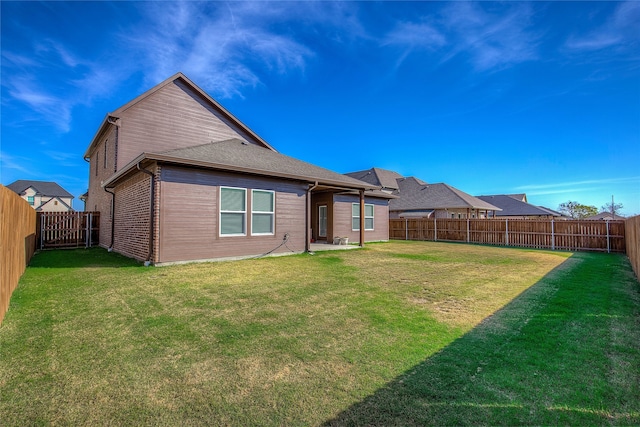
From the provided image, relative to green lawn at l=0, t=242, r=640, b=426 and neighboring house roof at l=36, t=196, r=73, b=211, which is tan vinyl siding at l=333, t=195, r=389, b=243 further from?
neighboring house roof at l=36, t=196, r=73, b=211

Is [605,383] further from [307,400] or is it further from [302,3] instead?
[302,3]

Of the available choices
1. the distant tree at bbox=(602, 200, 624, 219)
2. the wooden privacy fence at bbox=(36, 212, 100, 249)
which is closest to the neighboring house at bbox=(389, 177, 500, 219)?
the wooden privacy fence at bbox=(36, 212, 100, 249)

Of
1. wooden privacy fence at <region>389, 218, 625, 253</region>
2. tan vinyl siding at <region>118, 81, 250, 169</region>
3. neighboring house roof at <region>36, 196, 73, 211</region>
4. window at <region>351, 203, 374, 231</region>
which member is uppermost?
tan vinyl siding at <region>118, 81, 250, 169</region>

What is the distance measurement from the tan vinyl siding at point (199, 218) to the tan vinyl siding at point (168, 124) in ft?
16.3

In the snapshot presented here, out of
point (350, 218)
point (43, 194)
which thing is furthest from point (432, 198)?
point (43, 194)

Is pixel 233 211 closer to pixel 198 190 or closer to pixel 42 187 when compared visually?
pixel 198 190

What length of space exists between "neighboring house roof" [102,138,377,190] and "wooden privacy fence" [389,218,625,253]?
31.4ft

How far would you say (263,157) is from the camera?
11.8 meters

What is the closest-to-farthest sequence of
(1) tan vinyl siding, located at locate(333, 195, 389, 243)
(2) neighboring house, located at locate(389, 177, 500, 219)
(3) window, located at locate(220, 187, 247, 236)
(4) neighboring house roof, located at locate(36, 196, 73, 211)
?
(3) window, located at locate(220, 187, 247, 236) → (1) tan vinyl siding, located at locate(333, 195, 389, 243) → (2) neighboring house, located at locate(389, 177, 500, 219) → (4) neighboring house roof, located at locate(36, 196, 73, 211)

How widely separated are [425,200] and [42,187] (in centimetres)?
5657

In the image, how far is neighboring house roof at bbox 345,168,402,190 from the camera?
29750 mm

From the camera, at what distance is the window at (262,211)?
32.5 ft

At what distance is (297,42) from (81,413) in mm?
13980

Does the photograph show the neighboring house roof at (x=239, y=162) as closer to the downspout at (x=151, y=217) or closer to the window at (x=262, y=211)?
the downspout at (x=151, y=217)
